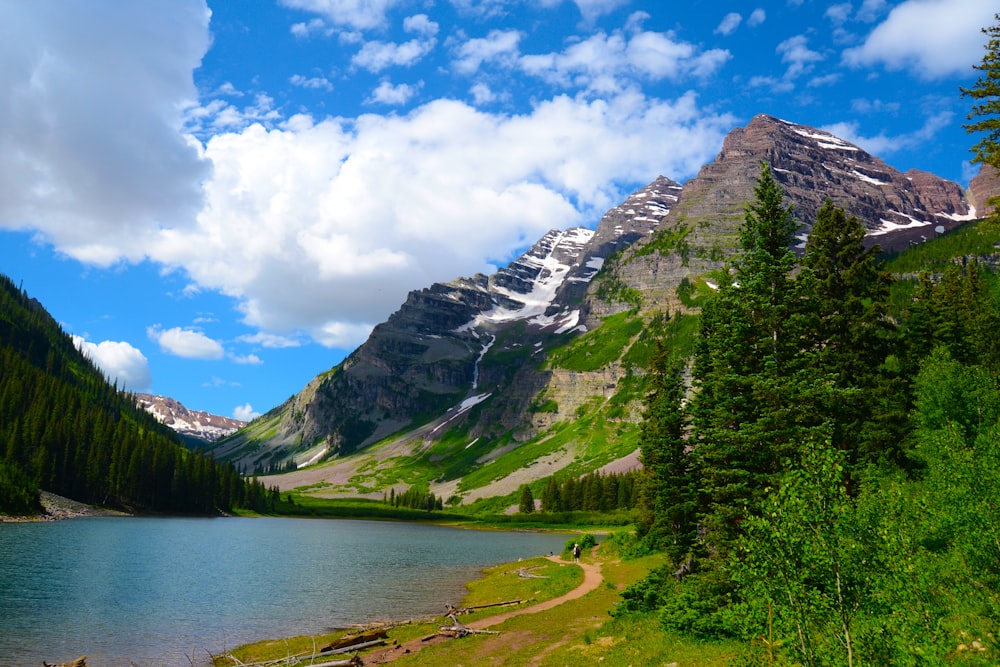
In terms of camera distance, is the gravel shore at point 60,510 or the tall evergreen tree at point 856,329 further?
the gravel shore at point 60,510

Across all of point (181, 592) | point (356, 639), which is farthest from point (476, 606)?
point (181, 592)

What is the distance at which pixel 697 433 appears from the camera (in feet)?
136

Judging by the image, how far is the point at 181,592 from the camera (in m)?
54.9

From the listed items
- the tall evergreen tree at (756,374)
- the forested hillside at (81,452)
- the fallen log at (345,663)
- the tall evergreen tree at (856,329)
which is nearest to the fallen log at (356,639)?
the fallen log at (345,663)

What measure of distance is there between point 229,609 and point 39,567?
29.1 metres

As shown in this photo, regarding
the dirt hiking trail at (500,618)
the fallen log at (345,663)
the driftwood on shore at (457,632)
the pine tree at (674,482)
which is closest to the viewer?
the fallen log at (345,663)

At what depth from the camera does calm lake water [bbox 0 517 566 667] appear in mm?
37062

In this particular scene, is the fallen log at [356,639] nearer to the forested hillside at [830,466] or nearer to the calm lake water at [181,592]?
the calm lake water at [181,592]

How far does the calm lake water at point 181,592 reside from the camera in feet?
122

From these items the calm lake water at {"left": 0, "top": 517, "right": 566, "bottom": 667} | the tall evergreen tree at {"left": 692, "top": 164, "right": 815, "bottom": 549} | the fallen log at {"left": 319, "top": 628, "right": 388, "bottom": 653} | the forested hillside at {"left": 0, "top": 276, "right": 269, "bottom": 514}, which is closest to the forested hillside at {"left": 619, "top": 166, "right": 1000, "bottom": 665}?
the tall evergreen tree at {"left": 692, "top": 164, "right": 815, "bottom": 549}

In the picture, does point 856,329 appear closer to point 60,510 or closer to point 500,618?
point 500,618

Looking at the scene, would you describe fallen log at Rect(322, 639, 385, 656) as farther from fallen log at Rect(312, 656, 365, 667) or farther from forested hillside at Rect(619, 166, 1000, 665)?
forested hillside at Rect(619, 166, 1000, 665)

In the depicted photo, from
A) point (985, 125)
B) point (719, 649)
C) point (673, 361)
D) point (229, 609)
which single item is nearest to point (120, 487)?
point (229, 609)

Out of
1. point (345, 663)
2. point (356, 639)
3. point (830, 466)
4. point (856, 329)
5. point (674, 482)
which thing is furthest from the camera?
point (674, 482)
